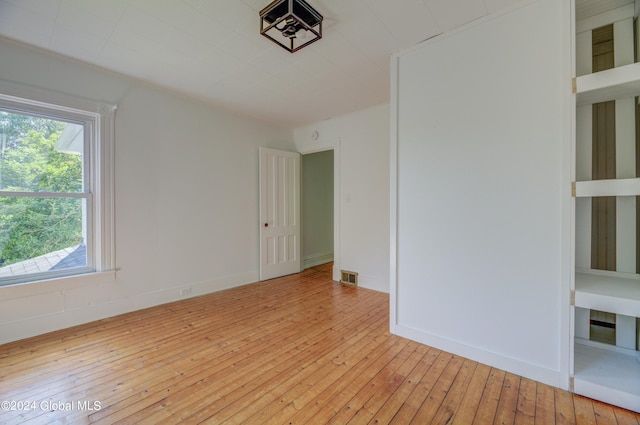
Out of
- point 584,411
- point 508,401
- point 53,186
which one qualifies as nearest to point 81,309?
point 53,186

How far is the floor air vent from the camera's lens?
427 cm

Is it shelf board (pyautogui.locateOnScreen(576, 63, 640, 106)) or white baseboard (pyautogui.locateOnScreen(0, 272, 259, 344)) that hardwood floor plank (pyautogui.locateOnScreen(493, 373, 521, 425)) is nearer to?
shelf board (pyautogui.locateOnScreen(576, 63, 640, 106))

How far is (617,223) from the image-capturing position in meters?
1.95

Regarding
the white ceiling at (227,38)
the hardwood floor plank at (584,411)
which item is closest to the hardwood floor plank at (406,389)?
the hardwood floor plank at (584,411)

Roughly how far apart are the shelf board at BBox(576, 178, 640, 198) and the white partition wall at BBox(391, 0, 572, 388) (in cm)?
8

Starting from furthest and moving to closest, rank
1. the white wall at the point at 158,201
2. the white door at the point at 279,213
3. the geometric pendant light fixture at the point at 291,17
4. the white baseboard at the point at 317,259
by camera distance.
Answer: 1. the white baseboard at the point at 317,259
2. the white door at the point at 279,213
3. the white wall at the point at 158,201
4. the geometric pendant light fixture at the point at 291,17

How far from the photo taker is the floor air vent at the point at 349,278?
14.0ft

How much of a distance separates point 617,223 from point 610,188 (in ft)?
1.57

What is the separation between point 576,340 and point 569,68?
2083mm

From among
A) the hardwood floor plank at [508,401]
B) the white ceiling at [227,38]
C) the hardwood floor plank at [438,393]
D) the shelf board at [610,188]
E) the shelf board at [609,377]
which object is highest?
the white ceiling at [227,38]

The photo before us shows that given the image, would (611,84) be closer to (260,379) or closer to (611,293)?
(611,293)

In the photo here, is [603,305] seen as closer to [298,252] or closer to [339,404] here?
[339,404]

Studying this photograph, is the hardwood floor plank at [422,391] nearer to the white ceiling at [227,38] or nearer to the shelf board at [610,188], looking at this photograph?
the shelf board at [610,188]

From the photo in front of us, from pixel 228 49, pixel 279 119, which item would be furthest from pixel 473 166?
pixel 279 119
